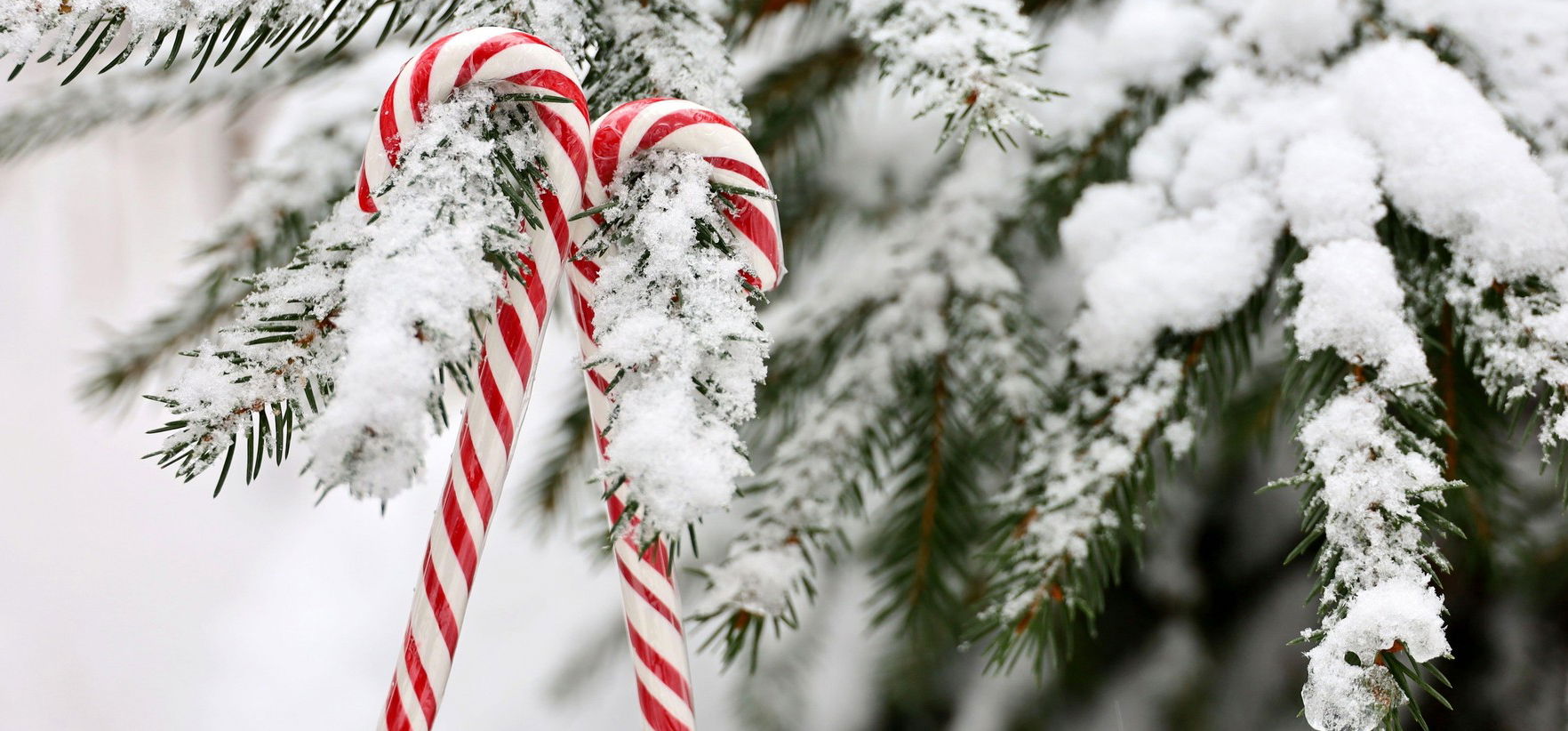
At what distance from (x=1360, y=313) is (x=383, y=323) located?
1.20 ft

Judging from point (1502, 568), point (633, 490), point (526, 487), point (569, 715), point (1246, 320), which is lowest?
point (569, 715)

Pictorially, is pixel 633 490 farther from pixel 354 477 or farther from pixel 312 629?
pixel 312 629

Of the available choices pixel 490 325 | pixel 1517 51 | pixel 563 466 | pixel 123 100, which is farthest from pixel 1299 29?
pixel 123 100

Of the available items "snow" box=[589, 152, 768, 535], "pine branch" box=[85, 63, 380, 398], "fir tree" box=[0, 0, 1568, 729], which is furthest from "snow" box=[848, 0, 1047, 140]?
"pine branch" box=[85, 63, 380, 398]

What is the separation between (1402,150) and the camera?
392mm

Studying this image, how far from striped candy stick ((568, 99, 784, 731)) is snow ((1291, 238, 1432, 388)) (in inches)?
9.1

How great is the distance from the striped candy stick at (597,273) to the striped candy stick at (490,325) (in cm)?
1

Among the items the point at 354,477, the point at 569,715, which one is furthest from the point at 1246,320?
the point at 569,715

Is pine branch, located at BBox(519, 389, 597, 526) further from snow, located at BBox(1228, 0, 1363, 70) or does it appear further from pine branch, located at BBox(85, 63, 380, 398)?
snow, located at BBox(1228, 0, 1363, 70)

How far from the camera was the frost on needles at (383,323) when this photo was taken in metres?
0.22

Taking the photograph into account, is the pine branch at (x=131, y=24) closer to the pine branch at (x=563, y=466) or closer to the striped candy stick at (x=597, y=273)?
the striped candy stick at (x=597, y=273)

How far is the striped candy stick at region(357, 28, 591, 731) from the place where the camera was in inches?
10.8

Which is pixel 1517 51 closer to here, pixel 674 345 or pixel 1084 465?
pixel 1084 465

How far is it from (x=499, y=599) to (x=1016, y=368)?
26.9 inches
